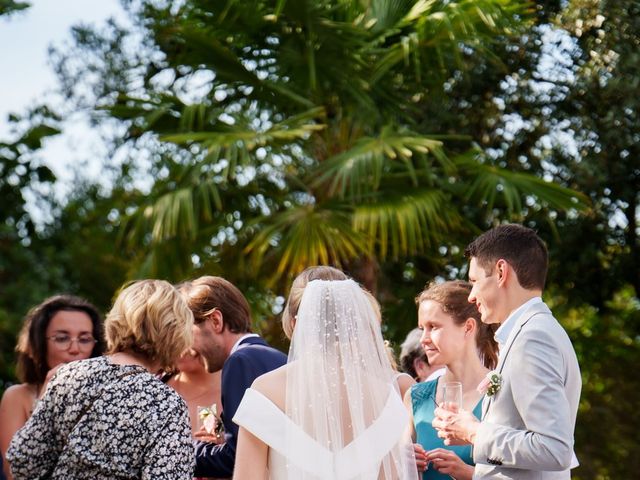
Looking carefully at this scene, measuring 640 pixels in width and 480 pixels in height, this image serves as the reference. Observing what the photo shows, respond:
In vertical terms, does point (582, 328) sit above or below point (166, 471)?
below

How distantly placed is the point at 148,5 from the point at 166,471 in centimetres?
995

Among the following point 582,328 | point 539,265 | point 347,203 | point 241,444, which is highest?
point 539,265

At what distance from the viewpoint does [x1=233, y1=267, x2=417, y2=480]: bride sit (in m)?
3.55

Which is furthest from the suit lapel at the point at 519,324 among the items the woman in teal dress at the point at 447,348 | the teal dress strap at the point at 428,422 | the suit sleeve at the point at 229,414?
the suit sleeve at the point at 229,414

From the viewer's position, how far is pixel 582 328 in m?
13.6

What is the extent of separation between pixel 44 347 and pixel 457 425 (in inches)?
112

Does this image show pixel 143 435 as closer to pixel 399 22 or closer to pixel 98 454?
pixel 98 454

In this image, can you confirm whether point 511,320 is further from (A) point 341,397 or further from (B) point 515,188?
(B) point 515,188

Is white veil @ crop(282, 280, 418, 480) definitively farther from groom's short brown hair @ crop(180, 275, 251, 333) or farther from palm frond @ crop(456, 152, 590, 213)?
palm frond @ crop(456, 152, 590, 213)

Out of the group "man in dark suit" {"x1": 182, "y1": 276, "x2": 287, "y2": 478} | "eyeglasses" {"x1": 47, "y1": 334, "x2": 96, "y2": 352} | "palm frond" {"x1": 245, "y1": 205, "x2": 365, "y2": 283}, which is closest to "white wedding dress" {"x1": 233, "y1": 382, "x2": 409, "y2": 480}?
"man in dark suit" {"x1": 182, "y1": 276, "x2": 287, "y2": 478}

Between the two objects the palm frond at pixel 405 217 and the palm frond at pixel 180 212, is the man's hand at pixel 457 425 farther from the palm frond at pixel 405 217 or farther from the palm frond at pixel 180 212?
the palm frond at pixel 180 212

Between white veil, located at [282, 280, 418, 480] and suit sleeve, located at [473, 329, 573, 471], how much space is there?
0.34 metres

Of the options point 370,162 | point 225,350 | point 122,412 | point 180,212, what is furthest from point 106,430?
point 180,212

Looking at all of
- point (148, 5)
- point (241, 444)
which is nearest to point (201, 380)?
point (241, 444)
